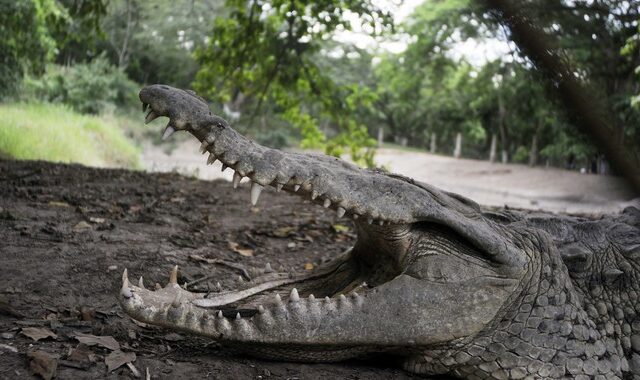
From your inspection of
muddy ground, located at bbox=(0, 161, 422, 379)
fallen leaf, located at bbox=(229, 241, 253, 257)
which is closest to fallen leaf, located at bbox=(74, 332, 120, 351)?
muddy ground, located at bbox=(0, 161, 422, 379)

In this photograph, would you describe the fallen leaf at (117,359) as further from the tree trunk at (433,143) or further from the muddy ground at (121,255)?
the tree trunk at (433,143)

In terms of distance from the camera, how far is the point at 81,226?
156 inches

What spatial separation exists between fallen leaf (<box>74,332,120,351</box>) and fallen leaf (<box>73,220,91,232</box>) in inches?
68.2

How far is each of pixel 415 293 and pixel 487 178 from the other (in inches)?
860

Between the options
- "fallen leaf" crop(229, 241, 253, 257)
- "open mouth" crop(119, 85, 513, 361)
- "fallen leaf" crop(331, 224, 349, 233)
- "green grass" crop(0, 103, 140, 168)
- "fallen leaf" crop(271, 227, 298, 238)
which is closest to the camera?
"open mouth" crop(119, 85, 513, 361)

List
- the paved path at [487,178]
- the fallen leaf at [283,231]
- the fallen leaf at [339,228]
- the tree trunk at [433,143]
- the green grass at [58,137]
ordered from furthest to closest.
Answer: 1. the tree trunk at [433,143]
2. the paved path at [487,178]
3. the green grass at [58,137]
4. the fallen leaf at [339,228]
5. the fallen leaf at [283,231]

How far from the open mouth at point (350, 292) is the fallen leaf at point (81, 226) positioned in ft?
5.70

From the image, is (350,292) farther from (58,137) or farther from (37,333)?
(58,137)

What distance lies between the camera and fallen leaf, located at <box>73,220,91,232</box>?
152 inches

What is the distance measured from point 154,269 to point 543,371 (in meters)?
2.10

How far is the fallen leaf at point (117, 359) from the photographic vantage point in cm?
204

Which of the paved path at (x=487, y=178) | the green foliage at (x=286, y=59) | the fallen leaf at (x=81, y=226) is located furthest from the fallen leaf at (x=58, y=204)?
the paved path at (x=487, y=178)

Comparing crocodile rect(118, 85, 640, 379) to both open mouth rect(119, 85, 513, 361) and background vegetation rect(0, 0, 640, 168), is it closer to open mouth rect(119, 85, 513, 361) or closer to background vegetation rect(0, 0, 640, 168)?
open mouth rect(119, 85, 513, 361)

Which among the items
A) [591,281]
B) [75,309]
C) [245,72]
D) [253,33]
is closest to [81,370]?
[75,309]
